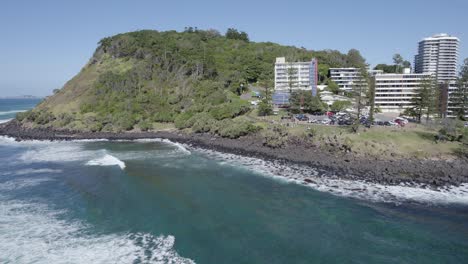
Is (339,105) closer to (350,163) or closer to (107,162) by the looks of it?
(350,163)

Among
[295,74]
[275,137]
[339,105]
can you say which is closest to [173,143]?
[275,137]

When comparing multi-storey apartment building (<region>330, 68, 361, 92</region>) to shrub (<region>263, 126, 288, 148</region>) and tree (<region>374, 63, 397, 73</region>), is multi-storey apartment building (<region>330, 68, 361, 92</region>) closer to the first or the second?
tree (<region>374, 63, 397, 73</region>)

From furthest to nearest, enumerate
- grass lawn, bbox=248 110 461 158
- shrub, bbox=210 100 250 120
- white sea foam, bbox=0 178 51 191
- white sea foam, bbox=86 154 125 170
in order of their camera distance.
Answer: shrub, bbox=210 100 250 120 < white sea foam, bbox=86 154 125 170 < grass lawn, bbox=248 110 461 158 < white sea foam, bbox=0 178 51 191

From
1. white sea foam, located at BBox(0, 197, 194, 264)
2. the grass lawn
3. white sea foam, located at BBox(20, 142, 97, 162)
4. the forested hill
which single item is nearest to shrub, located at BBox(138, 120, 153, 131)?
the forested hill

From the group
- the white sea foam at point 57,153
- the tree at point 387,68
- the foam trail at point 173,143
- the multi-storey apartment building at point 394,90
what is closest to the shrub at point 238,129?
the foam trail at point 173,143

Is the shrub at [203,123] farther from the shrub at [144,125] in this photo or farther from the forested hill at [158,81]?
the shrub at [144,125]

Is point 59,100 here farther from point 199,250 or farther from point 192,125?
point 199,250
